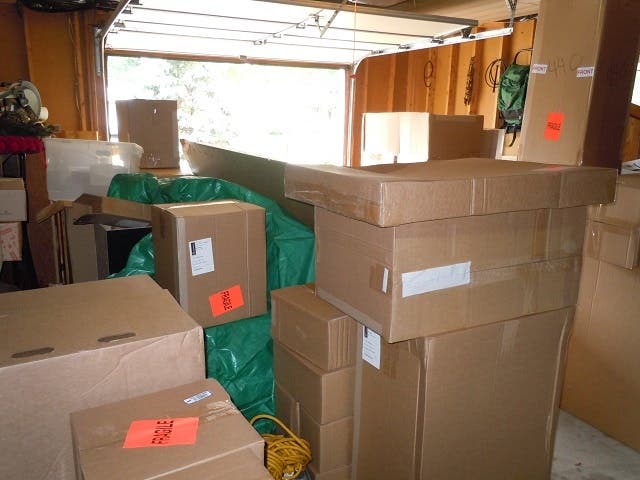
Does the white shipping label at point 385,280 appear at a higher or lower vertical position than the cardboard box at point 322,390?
higher

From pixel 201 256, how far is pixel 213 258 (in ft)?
0.14

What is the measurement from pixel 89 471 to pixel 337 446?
0.94 meters

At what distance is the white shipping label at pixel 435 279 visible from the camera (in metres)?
1.10

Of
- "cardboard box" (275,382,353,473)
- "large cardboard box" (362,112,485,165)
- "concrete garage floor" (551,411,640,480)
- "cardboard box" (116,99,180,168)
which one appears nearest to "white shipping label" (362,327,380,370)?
"cardboard box" (275,382,353,473)

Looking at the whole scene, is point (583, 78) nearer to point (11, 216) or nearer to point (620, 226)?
point (620, 226)

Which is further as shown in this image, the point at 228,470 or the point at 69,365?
the point at 69,365

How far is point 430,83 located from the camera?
6.17 m

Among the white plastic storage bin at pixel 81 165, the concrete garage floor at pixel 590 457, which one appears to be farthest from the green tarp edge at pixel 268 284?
the concrete garage floor at pixel 590 457

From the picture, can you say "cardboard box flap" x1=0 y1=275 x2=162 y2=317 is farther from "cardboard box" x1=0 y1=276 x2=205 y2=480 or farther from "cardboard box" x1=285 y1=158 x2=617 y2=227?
"cardboard box" x1=285 y1=158 x2=617 y2=227

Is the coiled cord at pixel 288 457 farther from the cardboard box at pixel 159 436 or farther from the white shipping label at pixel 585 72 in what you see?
the white shipping label at pixel 585 72

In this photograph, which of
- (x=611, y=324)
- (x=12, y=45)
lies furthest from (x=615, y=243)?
(x=12, y=45)

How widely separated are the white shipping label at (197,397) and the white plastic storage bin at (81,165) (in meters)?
2.00

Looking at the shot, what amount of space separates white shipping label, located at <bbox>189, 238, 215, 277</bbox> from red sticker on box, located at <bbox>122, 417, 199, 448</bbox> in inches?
28.6

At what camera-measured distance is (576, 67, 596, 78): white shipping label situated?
1667 millimetres
